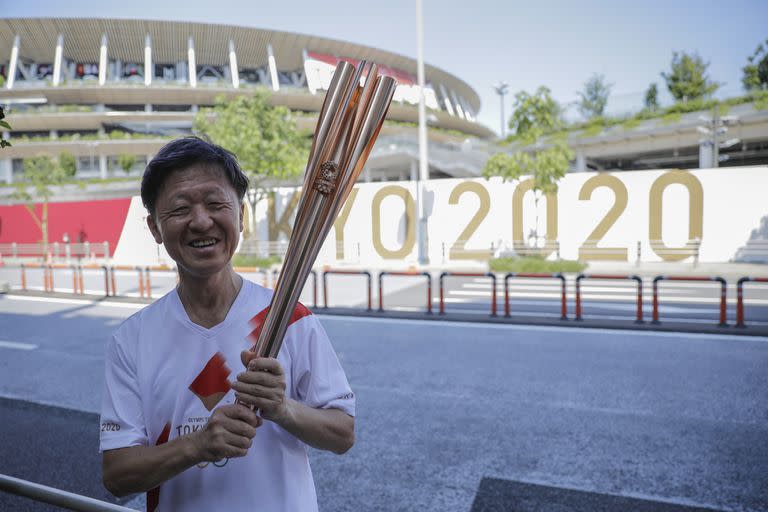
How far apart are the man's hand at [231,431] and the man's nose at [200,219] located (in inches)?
21.3

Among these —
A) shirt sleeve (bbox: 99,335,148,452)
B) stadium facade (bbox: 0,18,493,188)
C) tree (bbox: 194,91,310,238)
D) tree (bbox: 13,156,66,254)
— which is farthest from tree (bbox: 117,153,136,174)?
shirt sleeve (bbox: 99,335,148,452)

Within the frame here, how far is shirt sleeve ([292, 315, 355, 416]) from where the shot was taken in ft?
5.94

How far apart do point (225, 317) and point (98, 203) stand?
38415mm

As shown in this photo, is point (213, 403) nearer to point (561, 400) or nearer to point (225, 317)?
point (225, 317)

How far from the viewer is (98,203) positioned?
118 feet

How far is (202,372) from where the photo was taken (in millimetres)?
1754

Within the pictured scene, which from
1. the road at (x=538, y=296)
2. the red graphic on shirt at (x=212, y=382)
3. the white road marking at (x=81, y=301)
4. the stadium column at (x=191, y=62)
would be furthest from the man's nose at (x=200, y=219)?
the stadium column at (x=191, y=62)

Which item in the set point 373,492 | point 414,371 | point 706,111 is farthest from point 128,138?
point 373,492

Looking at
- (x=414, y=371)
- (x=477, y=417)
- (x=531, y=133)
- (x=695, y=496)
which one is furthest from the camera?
(x=531, y=133)

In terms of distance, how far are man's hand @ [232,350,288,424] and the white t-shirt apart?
0.24 m

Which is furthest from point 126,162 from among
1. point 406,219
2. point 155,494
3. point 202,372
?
point 202,372

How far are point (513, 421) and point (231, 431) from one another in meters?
5.21

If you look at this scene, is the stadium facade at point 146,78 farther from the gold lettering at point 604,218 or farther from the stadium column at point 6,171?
the gold lettering at point 604,218

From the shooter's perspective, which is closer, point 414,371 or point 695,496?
point 695,496
